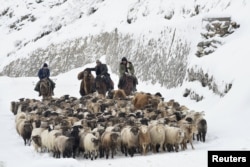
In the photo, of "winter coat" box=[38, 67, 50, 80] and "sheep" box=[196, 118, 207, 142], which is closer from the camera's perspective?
"sheep" box=[196, 118, 207, 142]

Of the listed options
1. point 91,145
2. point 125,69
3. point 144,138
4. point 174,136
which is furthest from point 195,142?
point 125,69

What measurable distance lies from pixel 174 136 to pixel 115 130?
4.95 feet

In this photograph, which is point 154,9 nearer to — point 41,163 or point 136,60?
point 136,60

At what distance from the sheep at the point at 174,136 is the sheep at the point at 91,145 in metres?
1.76

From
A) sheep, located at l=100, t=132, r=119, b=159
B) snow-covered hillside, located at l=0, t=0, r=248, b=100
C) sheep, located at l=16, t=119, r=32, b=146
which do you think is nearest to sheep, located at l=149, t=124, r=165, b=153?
sheep, located at l=100, t=132, r=119, b=159

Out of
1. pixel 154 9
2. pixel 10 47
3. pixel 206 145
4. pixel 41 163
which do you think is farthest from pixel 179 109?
pixel 10 47

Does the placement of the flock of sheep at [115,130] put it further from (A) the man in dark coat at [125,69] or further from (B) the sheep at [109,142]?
(A) the man in dark coat at [125,69]

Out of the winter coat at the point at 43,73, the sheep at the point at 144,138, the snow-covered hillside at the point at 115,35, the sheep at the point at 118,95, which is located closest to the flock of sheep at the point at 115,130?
the sheep at the point at 144,138

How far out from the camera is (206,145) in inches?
568

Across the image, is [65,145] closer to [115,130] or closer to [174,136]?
[115,130]

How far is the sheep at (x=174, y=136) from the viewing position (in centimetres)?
1383

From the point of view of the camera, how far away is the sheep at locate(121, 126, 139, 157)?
45.0 feet

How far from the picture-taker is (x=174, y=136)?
13.8m

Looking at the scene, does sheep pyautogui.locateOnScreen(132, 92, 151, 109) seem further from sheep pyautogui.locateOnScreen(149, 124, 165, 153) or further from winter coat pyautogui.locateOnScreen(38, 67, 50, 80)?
winter coat pyautogui.locateOnScreen(38, 67, 50, 80)
